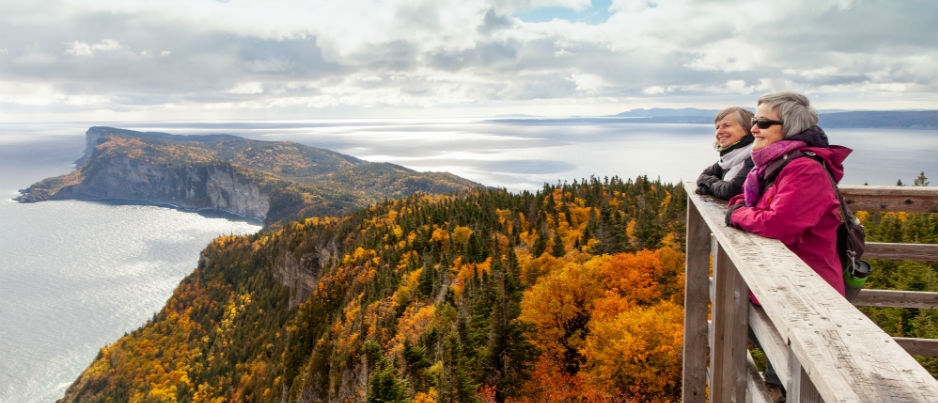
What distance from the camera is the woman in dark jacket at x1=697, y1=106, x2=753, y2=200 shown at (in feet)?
21.6

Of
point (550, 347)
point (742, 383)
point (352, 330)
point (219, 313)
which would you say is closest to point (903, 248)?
point (742, 383)

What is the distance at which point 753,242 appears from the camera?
448 cm

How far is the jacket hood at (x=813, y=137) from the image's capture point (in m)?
5.06

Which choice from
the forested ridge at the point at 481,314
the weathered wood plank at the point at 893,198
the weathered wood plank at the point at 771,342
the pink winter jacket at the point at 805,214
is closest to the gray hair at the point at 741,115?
the weathered wood plank at the point at 893,198

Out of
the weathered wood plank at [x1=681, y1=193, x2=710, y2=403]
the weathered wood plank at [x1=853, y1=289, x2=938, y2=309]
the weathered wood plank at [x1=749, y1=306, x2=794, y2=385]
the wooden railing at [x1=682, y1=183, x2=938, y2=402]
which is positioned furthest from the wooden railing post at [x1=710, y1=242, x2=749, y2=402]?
the weathered wood plank at [x1=853, y1=289, x2=938, y2=309]

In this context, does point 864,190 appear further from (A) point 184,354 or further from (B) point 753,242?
(A) point 184,354

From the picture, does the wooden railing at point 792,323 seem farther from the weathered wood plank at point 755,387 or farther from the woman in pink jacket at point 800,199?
the woman in pink jacket at point 800,199

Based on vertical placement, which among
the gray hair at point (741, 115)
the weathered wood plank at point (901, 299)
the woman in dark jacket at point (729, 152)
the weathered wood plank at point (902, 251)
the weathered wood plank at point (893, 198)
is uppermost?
the gray hair at point (741, 115)

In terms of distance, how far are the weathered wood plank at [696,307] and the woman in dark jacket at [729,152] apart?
0.47 meters

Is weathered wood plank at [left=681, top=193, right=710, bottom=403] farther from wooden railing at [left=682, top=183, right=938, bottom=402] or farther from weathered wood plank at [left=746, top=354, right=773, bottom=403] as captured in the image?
weathered wood plank at [left=746, top=354, right=773, bottom=403]

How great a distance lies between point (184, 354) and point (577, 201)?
145381 mm

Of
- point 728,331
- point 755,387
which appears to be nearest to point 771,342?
point 755,387

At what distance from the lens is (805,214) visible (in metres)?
4.69

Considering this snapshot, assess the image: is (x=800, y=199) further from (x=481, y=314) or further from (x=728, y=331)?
(x=481, y=314)
